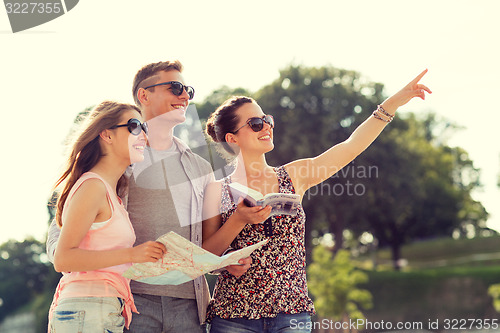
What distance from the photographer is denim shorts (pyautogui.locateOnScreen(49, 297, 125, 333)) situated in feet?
10.1

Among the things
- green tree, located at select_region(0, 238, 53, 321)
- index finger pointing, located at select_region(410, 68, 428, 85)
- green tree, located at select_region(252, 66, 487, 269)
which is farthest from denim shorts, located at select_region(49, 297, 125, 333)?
green tree, located at select_region(0, 238, 53, 321)

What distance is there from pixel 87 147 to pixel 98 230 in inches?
20.8

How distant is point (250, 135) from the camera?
13.2 ft

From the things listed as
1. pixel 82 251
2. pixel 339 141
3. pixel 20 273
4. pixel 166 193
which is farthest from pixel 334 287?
pixel 82 251

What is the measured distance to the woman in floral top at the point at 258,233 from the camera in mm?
3645

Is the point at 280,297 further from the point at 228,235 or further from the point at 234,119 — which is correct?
the point at 234,119

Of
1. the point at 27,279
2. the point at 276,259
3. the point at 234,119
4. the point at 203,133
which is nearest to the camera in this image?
the point at 276,259

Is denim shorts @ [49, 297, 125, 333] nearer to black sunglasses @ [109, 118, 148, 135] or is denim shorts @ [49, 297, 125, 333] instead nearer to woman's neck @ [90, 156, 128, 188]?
woman's neck @ [90, 156, 128, 188]

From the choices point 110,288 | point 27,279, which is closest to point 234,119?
point 110,288

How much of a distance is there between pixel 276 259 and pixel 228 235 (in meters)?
0.35

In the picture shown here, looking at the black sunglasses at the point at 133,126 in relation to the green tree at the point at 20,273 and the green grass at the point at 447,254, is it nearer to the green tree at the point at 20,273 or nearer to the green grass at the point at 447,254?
the green tree at the point at 20,273

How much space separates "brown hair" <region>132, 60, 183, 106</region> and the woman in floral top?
0.48 metres

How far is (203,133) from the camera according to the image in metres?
4.62

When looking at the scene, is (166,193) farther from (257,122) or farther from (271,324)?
(271,324)
